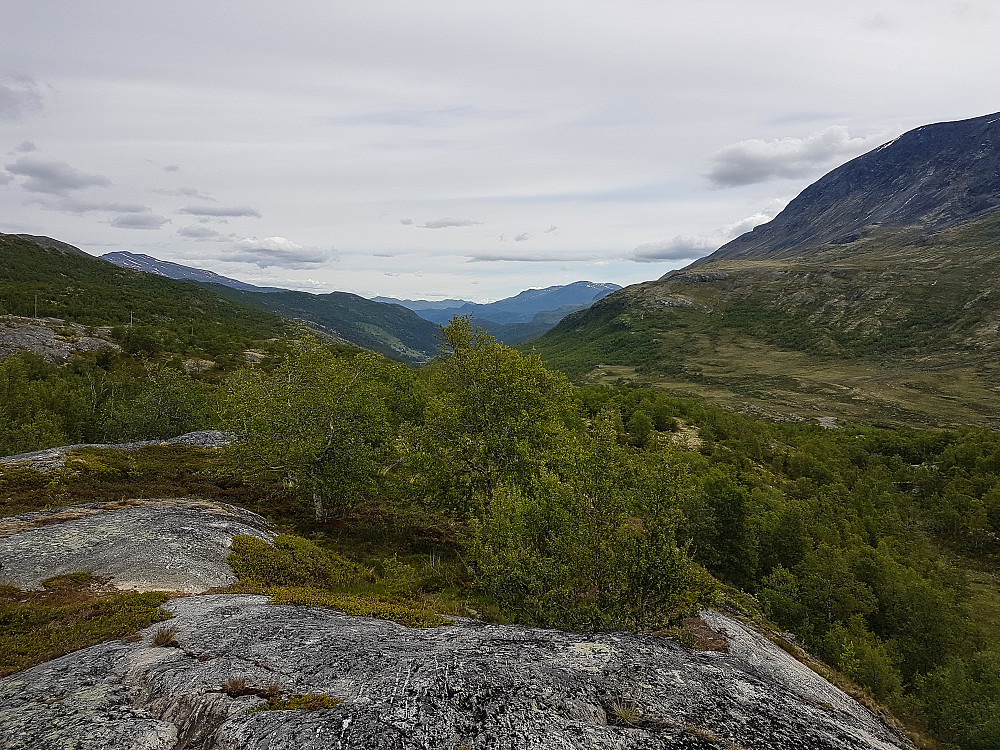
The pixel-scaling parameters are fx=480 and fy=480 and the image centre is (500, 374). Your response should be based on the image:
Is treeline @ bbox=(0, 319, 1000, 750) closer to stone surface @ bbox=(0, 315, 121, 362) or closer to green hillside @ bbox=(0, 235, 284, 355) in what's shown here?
stone surface @ bbox=(0, 315, 121, 362)

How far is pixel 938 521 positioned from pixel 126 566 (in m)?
84.1

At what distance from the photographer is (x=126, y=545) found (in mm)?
21750

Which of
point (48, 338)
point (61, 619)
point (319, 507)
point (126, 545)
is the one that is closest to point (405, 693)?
point (61, 619)

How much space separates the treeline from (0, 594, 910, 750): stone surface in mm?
2665

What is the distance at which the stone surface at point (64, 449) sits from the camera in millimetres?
31766

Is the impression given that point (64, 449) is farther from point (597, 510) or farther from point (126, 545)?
point (597, 510)

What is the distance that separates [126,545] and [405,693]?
17124mm

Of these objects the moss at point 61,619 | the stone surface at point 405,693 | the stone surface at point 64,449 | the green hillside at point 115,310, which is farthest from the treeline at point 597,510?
the green hillside at point 115,310

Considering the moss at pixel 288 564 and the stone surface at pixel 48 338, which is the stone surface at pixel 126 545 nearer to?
the moss at pixel 288 564

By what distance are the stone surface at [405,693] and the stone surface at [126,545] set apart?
3.53 meters

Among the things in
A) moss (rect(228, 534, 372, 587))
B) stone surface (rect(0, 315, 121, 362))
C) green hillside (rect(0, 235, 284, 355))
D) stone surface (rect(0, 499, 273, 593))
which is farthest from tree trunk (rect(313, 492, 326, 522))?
green hillside (rect(0, 235, 284, 355))

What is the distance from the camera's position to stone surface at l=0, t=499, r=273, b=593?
19.5 metres

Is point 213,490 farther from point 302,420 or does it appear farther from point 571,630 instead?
point 571,630

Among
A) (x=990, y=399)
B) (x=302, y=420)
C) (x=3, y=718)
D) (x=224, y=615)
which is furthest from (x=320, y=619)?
(x=990, y=399)
